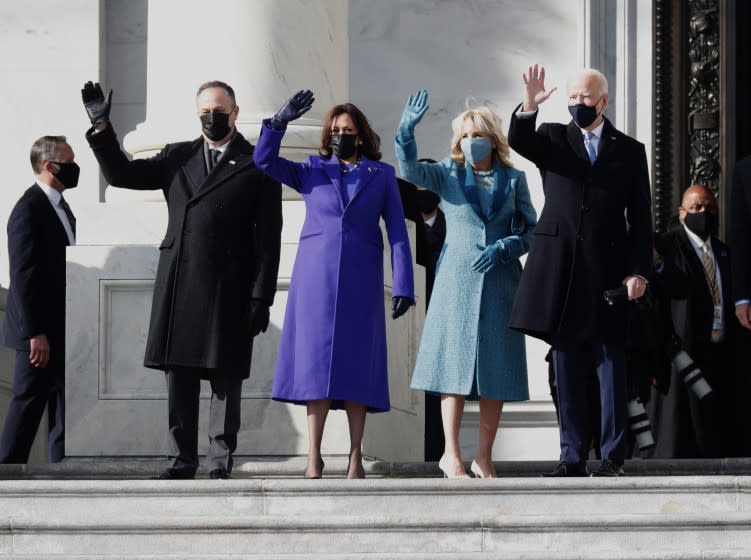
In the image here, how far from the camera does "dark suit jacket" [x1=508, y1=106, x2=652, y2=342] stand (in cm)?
900

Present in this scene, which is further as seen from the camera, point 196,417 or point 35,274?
point 35,274

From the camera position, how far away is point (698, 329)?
1112cm

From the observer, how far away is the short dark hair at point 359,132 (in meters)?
9.35

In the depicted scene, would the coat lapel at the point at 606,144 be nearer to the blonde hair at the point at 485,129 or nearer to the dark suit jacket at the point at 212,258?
the blonde hair at the point at 485,129

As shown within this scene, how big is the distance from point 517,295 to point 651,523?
5.69ft

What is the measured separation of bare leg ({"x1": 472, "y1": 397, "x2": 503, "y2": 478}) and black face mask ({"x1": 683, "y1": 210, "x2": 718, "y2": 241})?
94.8 inches

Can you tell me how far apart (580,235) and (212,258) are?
1.63 meters

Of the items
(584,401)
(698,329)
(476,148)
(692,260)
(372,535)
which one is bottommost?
(372,535)

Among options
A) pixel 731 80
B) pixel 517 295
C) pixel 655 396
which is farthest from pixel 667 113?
pixel 517 295

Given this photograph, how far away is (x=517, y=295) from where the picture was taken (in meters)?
9.14

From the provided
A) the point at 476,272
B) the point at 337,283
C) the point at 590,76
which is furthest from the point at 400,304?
the point at 590,76

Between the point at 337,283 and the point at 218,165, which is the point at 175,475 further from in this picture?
the point at 218,165

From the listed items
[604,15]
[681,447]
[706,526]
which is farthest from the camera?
[604,15]

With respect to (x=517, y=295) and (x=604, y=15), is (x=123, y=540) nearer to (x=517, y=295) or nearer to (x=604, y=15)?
(x=517, y=295)
